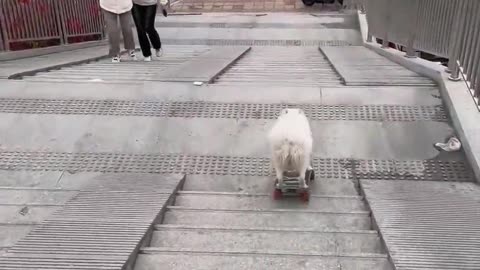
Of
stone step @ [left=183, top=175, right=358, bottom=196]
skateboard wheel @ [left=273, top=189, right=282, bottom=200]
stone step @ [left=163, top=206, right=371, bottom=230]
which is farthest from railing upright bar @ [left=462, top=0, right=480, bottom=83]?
skateboard wheel @ [left=273, top=189, right=282, bottom=200]

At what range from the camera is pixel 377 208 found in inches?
131

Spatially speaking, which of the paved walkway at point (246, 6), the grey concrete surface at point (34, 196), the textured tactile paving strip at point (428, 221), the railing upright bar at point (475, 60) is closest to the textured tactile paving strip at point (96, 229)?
the grey concrete surface at point (34, 196)

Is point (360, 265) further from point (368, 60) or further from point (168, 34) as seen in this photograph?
point (168, 34)

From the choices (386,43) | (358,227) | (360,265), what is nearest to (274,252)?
(360,265)

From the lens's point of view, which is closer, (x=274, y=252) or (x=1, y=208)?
(x=274, y=252)

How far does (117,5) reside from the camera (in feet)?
23.8

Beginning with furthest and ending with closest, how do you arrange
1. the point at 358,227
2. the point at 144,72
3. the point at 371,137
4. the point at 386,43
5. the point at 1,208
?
the point at 386,43 → the point at 144,72 → the point at 371,137 → the point at 1,208 → the point at 358,227

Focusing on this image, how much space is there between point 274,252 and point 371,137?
2.06 meters

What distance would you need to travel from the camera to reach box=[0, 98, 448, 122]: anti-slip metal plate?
473cm

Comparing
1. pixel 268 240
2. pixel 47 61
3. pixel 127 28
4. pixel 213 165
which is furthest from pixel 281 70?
pixel 268 240

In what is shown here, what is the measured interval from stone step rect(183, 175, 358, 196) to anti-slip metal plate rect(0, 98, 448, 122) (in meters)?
0.91

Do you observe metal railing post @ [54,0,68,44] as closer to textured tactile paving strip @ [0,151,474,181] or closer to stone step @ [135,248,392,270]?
textured tactile paving strip @ [0,151,474,181]

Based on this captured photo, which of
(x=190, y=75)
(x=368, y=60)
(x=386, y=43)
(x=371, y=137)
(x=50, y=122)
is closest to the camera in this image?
(x=371, y=137)

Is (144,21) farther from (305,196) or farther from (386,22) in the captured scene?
(305,196)
